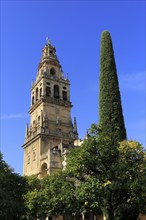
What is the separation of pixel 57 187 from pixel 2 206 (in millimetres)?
4728

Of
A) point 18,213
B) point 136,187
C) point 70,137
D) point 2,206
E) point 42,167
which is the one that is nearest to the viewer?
point 136,187

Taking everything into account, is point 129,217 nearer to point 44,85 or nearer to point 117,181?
point 117,181

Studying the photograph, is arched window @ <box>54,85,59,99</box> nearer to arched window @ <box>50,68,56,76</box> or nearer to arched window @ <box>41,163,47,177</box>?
arched window @ <box>50,68,56,76</box>

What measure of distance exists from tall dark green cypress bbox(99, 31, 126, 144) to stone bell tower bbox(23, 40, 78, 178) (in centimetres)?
1965

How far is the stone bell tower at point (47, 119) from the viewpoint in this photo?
55.1 m

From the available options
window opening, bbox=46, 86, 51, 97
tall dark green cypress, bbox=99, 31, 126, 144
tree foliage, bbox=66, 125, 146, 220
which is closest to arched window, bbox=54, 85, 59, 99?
window opening, bbox=46, 86, 51, 97

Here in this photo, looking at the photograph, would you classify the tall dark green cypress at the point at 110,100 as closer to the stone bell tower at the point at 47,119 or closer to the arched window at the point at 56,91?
the stone bell tower at the point at 47,119

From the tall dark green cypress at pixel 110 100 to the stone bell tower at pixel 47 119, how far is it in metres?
19.7

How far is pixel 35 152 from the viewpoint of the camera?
56.8 meters

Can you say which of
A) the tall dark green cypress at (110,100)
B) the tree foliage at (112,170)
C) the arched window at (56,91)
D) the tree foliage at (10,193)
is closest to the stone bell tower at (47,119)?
the arched window at (56,91)

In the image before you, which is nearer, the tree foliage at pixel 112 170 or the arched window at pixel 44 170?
the tree foliage at pixel 112 170

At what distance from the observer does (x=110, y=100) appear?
32375 mm

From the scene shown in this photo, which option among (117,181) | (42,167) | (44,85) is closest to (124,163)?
(117,181)

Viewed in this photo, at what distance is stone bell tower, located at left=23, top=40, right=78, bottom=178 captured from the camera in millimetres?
55062
